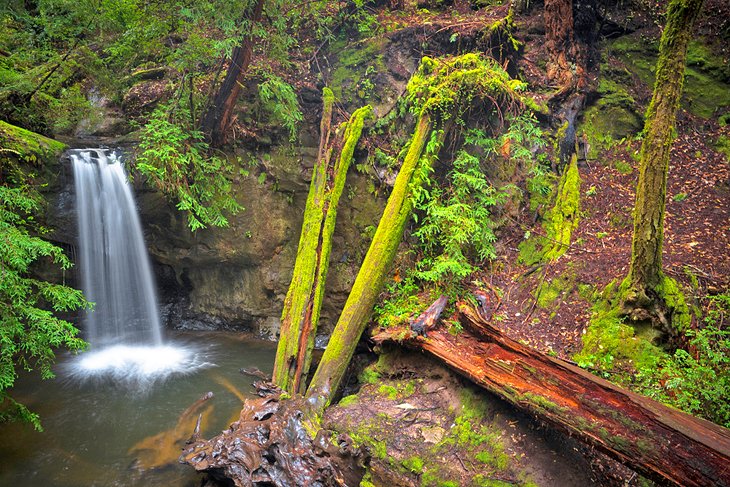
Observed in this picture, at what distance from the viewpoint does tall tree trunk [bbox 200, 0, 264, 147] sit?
673cm

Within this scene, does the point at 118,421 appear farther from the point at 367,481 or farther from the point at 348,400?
the point at 367,481

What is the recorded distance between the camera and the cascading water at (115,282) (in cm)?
705

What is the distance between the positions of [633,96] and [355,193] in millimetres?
6164

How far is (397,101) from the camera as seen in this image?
8.31 meters

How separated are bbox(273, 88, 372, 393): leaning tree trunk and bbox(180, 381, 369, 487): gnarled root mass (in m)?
1.18

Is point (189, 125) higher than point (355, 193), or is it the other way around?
point (189, 125)

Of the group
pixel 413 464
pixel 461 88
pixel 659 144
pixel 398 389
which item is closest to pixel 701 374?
pixel 659 144

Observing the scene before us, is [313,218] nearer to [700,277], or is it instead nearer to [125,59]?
[125,59]

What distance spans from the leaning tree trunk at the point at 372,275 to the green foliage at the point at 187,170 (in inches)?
113

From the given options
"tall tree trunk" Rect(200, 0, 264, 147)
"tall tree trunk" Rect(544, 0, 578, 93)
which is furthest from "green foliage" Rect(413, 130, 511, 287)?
"tall tree trunk" Rect(200, 0, 264, 147)

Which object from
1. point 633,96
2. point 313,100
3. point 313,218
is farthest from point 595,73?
point 313,218

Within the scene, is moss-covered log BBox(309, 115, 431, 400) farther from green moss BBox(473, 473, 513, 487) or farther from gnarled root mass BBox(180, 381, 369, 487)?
green moss BBox(473, 473, 513, 487)

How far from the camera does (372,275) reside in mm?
6281

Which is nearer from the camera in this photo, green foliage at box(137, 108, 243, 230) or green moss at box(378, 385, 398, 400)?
green moss at box(378, 385, 398, 400)
